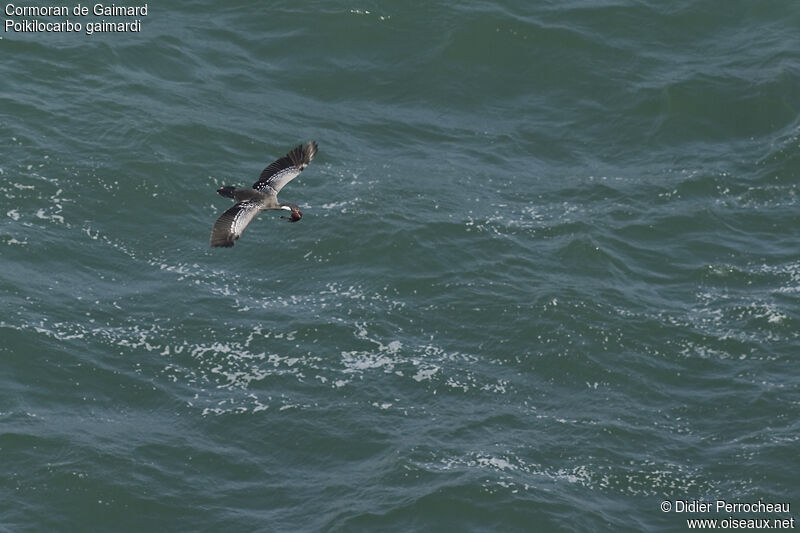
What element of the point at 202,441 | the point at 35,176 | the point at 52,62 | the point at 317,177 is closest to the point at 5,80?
the point at 52,62

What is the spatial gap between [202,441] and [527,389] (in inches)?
395

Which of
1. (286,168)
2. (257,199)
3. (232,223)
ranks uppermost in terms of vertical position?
(286,168)

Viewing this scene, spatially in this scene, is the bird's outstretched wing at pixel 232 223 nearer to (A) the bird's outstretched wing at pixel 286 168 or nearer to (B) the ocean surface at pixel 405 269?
(A) the bird's outstretched wing at pixel 286 168

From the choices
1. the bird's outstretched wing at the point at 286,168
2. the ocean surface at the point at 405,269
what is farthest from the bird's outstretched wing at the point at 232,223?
the ocean surface at the point at 405,269

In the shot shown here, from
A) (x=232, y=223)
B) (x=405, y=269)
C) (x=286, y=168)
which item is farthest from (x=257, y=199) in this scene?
(x=405, y=269)

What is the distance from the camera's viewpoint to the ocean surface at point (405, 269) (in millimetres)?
49000

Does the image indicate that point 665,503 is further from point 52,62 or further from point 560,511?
point 52,62

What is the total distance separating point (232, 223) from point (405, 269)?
15424mm

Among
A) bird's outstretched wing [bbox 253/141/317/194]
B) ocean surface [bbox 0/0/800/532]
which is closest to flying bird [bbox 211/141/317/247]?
bird's outstretched wing [bbox 253/141/317/194]

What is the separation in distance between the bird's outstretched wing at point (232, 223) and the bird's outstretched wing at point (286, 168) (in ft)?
7.25

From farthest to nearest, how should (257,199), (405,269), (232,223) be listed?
1. (405,269)
2. (257,199)
3. (232,223)

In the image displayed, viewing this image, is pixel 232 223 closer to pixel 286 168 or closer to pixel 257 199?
pixel 257 199

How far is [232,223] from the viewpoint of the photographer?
4162 centimetres

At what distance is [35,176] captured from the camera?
58.2 m
